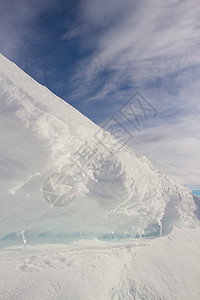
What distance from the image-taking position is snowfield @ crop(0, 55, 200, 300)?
15.8 ft

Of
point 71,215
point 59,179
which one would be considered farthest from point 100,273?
point 59,179

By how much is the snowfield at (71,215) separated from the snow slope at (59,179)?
1.0 inches

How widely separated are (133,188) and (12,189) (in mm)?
3734

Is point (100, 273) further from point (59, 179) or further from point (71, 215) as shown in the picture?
point (59, 179)

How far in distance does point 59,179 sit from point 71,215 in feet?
4.58

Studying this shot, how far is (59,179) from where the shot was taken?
20.2ft

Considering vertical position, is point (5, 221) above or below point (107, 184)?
below

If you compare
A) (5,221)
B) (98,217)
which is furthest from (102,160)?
(5,221)

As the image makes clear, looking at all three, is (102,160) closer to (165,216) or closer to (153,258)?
(153,258)

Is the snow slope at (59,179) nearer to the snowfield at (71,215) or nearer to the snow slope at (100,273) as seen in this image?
the snowfield at (71,215)

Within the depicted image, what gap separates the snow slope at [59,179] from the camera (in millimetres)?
5363

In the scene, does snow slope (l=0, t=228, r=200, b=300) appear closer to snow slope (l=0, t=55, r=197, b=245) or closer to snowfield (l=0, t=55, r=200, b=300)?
snowfield (l=0, t=55, r=200, b=300)

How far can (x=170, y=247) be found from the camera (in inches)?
322

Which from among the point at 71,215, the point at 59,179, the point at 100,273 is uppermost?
the point at 59,179
